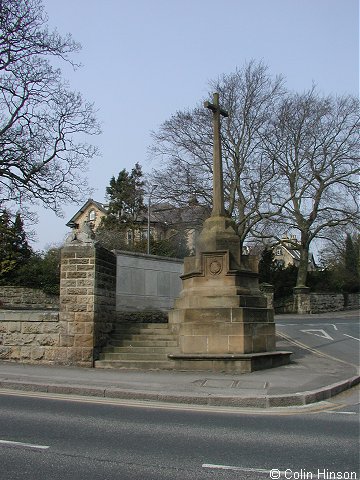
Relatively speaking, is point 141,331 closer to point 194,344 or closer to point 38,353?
point 194,344

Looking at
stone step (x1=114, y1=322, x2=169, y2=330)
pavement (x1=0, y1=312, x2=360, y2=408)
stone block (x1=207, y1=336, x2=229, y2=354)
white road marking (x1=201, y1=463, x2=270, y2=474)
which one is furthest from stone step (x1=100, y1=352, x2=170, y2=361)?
white road marking (x1=201, y1=463, x2=270, y2=474)

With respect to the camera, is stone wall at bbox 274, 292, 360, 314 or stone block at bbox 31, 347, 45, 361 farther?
stone wall at bbox 274, 292, 360, 314

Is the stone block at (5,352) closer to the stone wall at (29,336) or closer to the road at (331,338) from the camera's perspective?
the stone wall at (29,336)

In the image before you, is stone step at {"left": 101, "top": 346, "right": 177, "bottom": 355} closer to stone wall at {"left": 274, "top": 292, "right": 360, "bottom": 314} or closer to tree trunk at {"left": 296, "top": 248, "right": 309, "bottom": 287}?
stone wall at {"left": 274, "top": 292, "right": 360, "bottom": 314}

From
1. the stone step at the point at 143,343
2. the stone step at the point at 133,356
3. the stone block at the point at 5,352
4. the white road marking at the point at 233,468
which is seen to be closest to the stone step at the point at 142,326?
the stone step at the point at 143,343

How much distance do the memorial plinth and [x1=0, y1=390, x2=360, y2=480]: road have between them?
3.75m

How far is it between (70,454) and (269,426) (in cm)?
275

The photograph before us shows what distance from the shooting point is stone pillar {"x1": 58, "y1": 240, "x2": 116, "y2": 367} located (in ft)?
40.1

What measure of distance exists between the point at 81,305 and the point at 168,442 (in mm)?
7139

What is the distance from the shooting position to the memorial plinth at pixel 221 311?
11.6 metres

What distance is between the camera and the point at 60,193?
79.1 feet

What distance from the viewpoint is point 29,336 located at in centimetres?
1256

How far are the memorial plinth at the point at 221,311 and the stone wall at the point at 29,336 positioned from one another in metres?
3.12

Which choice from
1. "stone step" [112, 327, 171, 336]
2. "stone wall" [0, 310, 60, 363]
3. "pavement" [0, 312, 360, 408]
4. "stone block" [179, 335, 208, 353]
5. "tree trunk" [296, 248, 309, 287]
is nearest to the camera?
"pavement" [0, 312, 360, 408]
